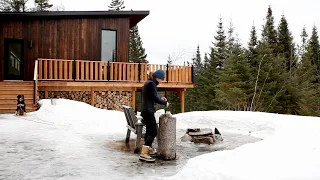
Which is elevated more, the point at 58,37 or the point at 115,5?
the point at 115,5

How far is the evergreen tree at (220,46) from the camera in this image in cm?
4120

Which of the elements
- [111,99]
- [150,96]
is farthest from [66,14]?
[150,96]

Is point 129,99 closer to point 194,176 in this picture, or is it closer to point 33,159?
point 33,159

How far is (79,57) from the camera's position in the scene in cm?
1756

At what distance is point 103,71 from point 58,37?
10.5ft

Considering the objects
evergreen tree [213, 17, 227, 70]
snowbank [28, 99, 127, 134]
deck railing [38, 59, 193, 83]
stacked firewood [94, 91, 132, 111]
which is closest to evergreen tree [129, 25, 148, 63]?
evergreen tree [213, 17, 227, 70]

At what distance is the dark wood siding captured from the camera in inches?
655

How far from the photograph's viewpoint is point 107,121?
11117mm

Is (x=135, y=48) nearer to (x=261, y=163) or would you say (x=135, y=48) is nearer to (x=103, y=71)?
(x=103, y=71)

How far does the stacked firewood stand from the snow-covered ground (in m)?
4.44

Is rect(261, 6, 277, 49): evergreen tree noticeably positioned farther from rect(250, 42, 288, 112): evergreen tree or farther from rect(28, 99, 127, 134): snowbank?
rect(28, 99, 127, 134): snowbank

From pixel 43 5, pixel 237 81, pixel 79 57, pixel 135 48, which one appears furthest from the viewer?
pixel 135 48

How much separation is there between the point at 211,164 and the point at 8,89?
11933 mm

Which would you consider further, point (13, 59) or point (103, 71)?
point (13, 59)
